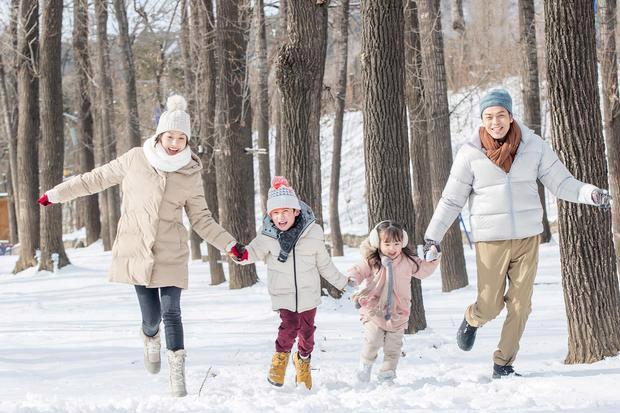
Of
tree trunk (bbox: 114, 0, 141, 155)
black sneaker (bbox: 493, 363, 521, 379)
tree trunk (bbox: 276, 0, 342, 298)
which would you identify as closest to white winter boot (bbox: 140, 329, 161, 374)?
black sneaker (bbox: 493, 363, 521, 379)

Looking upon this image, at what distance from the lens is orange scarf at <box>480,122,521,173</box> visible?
211 inches

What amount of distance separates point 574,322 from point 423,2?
25.0 feet

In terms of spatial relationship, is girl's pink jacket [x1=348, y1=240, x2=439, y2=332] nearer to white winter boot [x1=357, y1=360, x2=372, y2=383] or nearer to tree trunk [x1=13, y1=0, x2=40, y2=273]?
white winter boot [x1=357, y1=360, x2=372, y2=383]

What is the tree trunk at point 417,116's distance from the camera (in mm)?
13445

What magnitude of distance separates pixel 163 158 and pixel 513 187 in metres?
2.49

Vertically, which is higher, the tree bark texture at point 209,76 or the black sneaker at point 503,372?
the tree bark texture at point 209,76

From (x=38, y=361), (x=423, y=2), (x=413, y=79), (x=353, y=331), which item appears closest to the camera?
(x=38, y=361)

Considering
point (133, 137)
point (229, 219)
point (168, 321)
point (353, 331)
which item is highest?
point (133, 137)

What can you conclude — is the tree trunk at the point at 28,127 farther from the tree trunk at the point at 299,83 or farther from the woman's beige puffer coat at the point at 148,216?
the woman's beige puffer coat at the point at 148,216

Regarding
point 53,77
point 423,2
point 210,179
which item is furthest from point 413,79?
point 53,77

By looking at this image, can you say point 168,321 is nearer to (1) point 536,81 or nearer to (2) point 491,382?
A: (2) point 491,382

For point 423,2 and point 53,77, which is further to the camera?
point 53,77

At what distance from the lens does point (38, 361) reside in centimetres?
A: 694

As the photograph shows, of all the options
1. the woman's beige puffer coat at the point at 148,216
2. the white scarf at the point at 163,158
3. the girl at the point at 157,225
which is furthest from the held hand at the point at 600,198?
the white scarf at the point at 163,158
